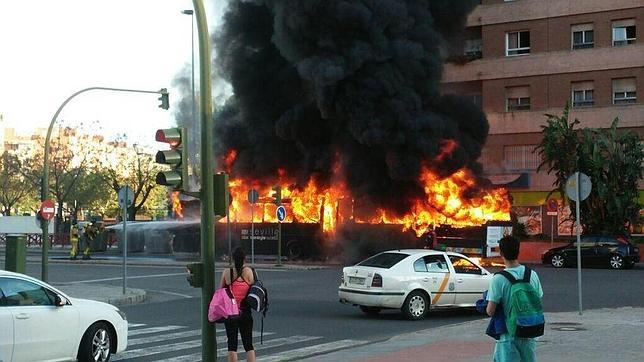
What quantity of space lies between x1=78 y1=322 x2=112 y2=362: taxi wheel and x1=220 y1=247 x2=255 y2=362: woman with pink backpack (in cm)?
211

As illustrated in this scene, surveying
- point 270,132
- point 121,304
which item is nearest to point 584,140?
point 270,132

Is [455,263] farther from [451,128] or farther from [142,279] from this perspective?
[451,128]

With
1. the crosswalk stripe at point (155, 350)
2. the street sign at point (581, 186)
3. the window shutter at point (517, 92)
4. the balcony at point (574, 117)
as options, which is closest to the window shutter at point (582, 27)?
the window shutter at point (517, 92)

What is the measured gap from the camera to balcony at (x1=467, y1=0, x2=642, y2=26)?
4159 centimetres

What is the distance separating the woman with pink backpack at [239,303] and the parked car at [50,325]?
6.95 feet

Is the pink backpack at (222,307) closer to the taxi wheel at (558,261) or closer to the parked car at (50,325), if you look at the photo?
the parked car at (50,325)

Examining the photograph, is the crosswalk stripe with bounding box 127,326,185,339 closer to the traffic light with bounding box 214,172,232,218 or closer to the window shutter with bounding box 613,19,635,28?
the traffic light with bounding box 214,172,232,218

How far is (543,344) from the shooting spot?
437 inches

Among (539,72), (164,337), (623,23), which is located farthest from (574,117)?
(164,337)

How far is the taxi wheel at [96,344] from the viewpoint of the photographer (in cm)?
1030

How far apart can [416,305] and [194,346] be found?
4814 millimetres

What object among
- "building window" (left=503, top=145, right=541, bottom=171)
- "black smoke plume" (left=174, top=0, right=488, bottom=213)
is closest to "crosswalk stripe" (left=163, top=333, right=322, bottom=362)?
"black smoke plume" (left=174, top=0, right=488, bottom=213)

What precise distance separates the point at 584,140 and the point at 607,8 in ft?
30.4

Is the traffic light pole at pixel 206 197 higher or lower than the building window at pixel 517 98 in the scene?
lower
